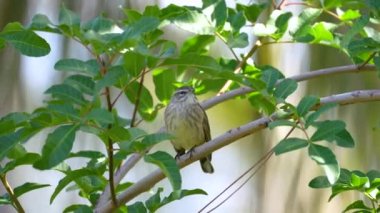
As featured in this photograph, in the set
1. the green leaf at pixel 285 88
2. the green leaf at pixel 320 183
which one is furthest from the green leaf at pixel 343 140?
the green leaf at pixel 320 183

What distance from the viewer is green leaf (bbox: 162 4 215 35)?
2113mm

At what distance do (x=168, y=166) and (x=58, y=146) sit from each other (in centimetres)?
24

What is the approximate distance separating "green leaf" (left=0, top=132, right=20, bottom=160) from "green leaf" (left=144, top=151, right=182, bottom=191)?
29 cm

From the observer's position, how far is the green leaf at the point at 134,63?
178cm

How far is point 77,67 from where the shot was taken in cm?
185

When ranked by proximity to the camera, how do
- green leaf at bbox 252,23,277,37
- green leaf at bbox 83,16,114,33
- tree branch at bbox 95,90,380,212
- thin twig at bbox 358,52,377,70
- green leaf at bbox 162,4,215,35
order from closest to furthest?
green leaf at bbox 83,16,114,33
tree branch at bbox 95,90,380,212
green leaf at bbox 162,4,215,35
thin twig at bbox 358,52,377,70
green leaf at bbox 252,23,277,37

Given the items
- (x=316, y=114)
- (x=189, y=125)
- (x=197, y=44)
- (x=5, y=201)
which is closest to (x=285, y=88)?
(x=316, y=114)

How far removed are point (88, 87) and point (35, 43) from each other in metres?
0.19

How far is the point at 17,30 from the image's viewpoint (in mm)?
1823

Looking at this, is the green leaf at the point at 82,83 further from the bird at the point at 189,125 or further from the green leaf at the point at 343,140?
the bird at the point at 189,125

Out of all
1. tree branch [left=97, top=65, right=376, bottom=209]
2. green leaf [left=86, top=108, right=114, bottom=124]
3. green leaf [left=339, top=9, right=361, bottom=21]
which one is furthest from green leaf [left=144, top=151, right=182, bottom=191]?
green leaf [left=339, top=9, right=361, bottom=21]

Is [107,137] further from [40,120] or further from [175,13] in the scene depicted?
[175,13]

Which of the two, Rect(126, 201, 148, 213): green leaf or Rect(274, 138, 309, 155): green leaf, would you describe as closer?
Rect(274, 138, 309, 155): green leaf

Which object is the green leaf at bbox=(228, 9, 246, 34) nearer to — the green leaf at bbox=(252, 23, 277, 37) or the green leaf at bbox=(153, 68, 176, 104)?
the green leaf at bbox=(252, 23, 277, 37)
